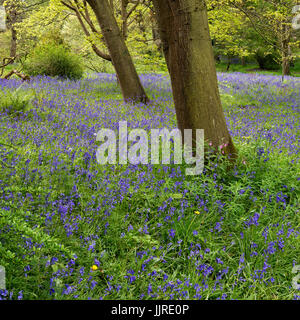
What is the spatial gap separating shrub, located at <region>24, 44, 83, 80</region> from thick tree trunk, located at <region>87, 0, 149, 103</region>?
4703mm

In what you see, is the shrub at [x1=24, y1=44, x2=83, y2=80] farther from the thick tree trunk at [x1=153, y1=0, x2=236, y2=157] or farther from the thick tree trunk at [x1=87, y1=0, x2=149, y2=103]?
the thick tree trunk at [x1=153, y1=0, x2=236, y2=157]

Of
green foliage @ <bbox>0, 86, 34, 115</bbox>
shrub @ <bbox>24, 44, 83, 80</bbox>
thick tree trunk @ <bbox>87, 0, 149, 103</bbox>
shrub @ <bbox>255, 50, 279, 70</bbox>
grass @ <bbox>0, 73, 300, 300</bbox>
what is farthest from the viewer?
shrub @ <bbox>255, 50, 279, 70</bbox>

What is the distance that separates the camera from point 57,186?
3.44 metres

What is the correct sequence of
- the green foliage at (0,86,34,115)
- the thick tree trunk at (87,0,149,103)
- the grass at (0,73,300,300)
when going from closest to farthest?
the grass at (0,73,300,300) < the green foliage at (0,86,34,115) < the thick tree trunk at (87,0,149,103)

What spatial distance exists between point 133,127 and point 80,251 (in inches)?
146

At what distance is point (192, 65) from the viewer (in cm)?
411

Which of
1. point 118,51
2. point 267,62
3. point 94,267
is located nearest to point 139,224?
point 94,267

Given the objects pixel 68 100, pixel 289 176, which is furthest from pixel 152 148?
pixel 68 100

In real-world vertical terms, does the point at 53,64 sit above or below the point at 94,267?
above

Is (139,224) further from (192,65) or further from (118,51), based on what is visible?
(118,51)

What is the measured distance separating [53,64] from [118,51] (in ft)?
17.6

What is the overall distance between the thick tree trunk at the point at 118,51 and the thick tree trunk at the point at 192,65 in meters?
5.04

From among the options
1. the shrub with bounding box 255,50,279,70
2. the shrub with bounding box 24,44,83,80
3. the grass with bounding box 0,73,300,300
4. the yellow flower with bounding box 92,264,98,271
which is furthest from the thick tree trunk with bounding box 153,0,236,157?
the shrub with bounding box 255,50,279,70

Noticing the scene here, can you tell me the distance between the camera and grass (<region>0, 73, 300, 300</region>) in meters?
2.33
